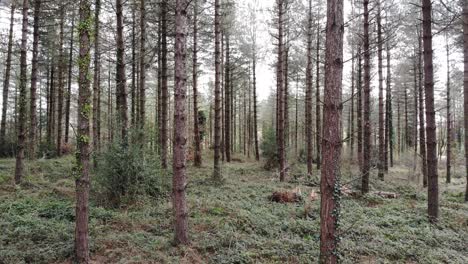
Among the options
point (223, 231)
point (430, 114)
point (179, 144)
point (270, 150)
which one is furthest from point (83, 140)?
point (270, 150)

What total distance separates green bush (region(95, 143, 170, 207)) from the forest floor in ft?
1.11

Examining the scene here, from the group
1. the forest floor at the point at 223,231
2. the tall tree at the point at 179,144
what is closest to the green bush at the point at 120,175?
the forest floor at the point at 223,231

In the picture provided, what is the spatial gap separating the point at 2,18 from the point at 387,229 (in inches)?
908

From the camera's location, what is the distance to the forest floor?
201 inches

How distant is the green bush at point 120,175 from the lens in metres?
7.58

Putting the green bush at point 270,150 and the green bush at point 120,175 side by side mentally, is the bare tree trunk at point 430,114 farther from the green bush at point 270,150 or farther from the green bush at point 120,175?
the green bush at point 270,150

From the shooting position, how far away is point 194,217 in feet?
22.8

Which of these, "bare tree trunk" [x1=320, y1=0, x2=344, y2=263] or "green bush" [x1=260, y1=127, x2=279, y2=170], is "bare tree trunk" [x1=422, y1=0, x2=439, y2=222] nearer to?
"bare tree trunk" [x1=320, y1=0, x2=344, y2=263]

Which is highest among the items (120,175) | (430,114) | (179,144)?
(430,114)

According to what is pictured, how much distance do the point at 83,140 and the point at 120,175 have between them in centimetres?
326

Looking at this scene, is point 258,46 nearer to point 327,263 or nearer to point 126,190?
point 126,190

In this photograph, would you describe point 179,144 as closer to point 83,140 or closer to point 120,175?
point 83,140

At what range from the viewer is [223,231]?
6133 millimetres

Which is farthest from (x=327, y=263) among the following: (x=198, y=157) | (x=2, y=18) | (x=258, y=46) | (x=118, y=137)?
(x=2, y=18)
